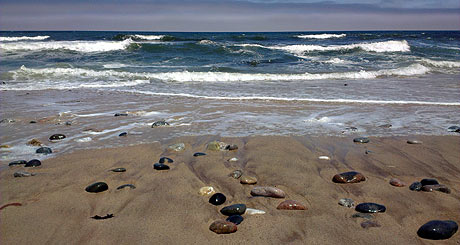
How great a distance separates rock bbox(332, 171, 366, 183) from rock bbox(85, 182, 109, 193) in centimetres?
195

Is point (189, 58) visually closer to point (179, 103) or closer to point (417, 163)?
point (179, 103)

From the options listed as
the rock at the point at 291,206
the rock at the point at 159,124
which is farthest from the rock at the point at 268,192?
the rock at the point at 159,124

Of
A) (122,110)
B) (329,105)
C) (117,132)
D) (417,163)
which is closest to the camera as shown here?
(417,163)

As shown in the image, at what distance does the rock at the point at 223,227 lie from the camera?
225 cm

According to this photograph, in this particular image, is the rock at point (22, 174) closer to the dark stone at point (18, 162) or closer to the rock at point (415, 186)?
the dark stone at point (18, 162)

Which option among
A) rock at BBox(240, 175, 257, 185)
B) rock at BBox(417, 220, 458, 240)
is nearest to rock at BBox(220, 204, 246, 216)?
rock at BBox(240, 175, 257, 185)

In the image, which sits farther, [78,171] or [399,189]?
[78,171]

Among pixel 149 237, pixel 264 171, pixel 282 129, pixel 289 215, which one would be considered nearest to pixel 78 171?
pixel 149 237

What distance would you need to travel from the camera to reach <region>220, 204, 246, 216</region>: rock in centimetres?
248

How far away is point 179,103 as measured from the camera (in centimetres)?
715

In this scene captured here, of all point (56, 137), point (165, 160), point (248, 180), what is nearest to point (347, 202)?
point (248, 180)

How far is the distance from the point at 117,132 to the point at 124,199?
225cm

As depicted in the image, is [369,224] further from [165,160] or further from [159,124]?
[159,124]

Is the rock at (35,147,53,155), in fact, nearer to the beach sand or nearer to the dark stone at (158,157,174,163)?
the beach sand
